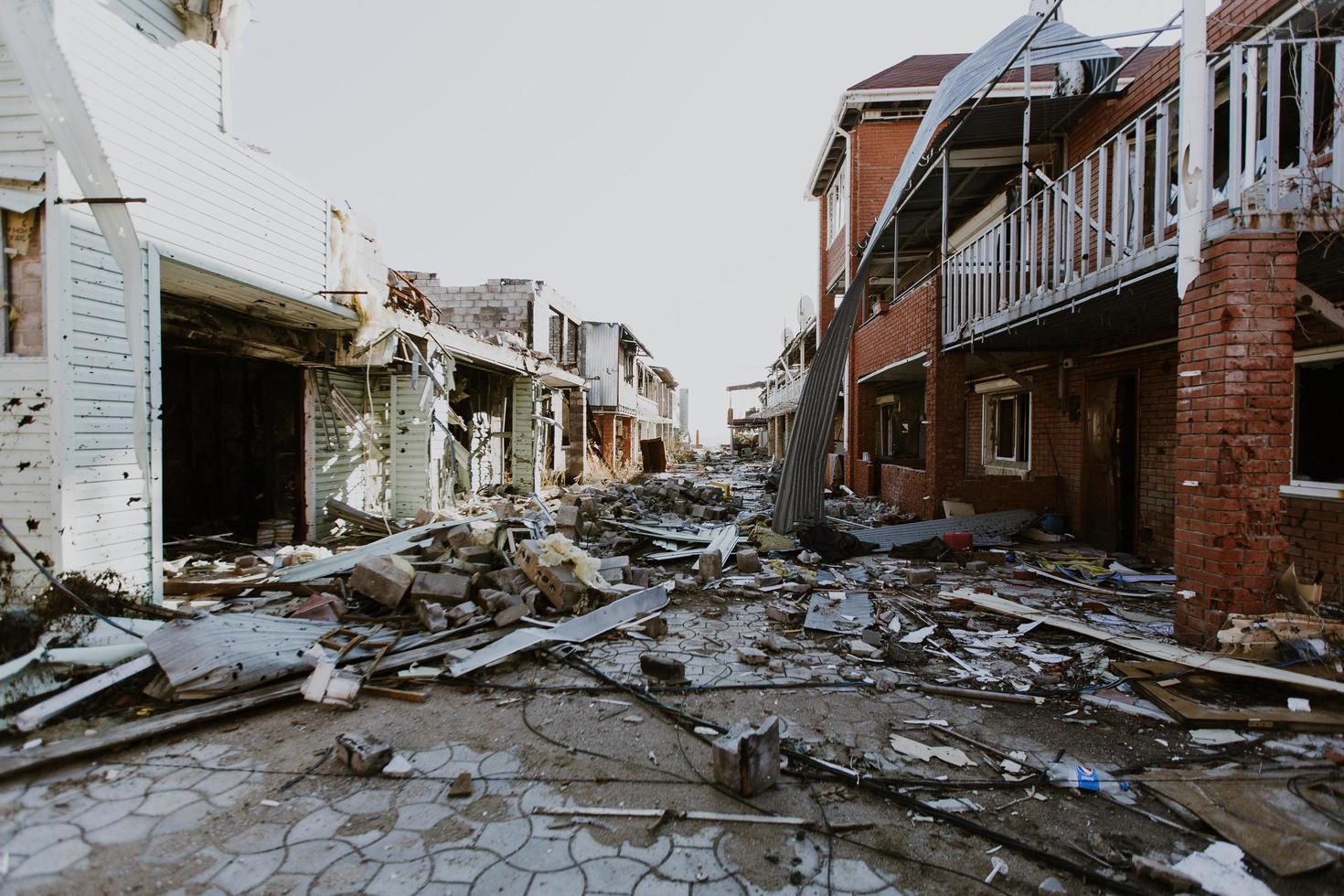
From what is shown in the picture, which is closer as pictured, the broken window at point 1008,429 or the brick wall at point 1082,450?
the brick wall at point 1082,450

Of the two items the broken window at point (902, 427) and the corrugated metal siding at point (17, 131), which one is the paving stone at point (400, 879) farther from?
the broken window at point (902, 427)

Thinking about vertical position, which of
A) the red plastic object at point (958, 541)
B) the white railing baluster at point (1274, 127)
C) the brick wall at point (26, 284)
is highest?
the white railing baluster at point (1274, 127)

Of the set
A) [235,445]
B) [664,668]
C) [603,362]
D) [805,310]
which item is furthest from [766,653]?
[603,362]

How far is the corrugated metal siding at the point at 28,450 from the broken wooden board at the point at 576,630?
10.9ft

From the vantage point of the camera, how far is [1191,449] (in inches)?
171

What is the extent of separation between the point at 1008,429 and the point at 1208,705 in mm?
8712

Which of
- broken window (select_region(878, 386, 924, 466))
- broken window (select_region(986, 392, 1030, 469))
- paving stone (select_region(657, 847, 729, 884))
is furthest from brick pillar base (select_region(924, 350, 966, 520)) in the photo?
paving stone (select_region(657, 847, 729, 884))

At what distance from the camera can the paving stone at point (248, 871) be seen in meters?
2.19

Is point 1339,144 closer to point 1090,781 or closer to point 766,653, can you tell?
point 1090,781

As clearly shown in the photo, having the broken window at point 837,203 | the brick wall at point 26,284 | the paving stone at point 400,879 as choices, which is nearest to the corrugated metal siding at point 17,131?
the brick wall at point 26,284

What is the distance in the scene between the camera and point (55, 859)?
232 centimetres

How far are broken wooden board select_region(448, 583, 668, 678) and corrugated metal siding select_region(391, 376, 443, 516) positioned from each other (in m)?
7.06

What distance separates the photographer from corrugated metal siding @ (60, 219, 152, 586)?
4.58 metres

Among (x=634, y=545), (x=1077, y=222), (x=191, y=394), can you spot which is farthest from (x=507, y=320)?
(x=1077, y=222)
